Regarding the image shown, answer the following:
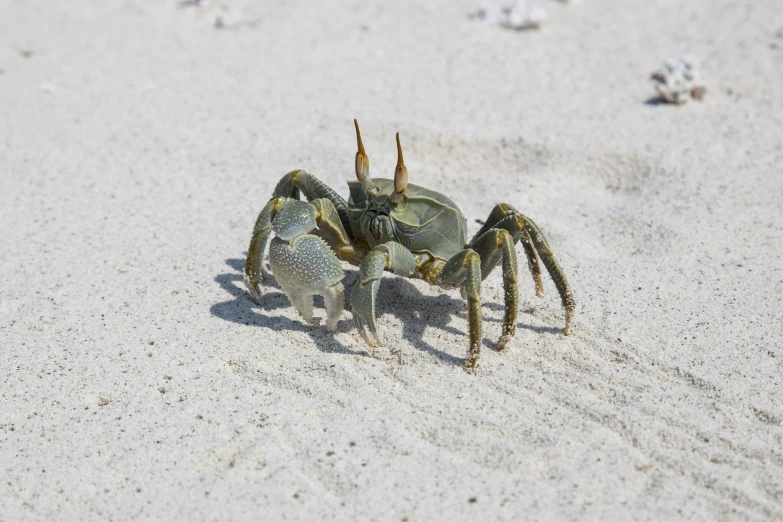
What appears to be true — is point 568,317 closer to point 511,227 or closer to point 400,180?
point 511,227

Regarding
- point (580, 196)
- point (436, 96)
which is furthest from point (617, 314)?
point (436, 96)

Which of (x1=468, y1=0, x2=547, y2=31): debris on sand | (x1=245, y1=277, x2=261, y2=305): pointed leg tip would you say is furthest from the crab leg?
(x1=468, y1=0, x2=547, y2=31): debris on sand

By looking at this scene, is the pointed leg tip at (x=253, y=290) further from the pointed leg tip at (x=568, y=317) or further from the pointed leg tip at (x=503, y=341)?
the pointed leg tip at (x=568, y=317)

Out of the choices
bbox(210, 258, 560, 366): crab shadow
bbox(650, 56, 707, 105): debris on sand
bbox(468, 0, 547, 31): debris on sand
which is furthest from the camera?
bbox(468, 0, 547, 31): debris on sand

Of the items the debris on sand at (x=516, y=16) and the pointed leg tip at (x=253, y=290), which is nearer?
the pointed leg tip at (x=253, y=290)

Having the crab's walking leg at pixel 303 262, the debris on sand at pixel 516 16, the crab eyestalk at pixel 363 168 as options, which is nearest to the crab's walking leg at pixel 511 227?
the crab eyestalk at pixel 363 168

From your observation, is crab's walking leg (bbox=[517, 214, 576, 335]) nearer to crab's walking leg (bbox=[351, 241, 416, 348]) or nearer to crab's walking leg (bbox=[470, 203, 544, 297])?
crab's walking leg (bbox=[470, 203, 544, 297])
